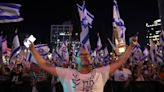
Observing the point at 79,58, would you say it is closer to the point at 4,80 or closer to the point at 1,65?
the point at 4,80

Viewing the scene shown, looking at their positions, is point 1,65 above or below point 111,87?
above

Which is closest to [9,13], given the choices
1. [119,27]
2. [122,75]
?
[122,75]

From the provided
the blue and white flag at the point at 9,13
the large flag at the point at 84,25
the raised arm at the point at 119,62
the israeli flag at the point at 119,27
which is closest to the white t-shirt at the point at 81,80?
the raised arm at the point at 119,62

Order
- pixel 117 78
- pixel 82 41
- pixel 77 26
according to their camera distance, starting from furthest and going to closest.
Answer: pixel 77 26 < pixel 82 41 < pixel 117 78

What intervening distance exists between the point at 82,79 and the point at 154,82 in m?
7.81

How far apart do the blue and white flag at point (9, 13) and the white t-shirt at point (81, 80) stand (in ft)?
17.0

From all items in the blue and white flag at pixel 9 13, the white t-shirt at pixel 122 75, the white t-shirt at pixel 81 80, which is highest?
the blue and white flag at pixel 9 13

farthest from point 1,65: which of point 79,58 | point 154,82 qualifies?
point 79,58

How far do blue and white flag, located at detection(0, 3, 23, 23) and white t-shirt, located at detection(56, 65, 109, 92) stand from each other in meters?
5.18

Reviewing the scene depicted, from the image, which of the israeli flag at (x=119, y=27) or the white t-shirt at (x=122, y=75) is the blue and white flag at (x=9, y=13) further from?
the israeli flag at (x=119, y=27)

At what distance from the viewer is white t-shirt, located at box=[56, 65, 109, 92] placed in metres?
4.98

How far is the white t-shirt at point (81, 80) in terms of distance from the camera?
498 cm

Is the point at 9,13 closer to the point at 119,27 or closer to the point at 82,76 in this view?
the point at 82,76

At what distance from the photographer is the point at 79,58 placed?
5098 millimetres
